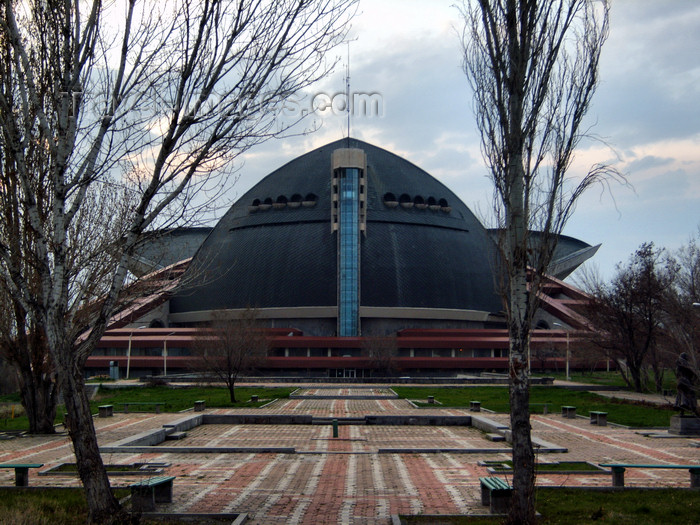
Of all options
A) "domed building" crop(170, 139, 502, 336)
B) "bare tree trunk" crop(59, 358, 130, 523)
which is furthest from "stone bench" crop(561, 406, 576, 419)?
"domed building" crop(170, 139, 502, 336)

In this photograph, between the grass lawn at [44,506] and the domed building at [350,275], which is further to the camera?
the domed building at [350,275]

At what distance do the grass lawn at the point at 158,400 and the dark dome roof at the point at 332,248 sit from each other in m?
35.2

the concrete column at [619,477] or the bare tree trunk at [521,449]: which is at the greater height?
the bare tree trunk at [521,449]

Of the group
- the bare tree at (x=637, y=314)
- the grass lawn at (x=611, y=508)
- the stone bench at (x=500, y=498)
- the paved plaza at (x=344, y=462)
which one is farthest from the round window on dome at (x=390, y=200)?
the stone bench at (x=500, y=498)

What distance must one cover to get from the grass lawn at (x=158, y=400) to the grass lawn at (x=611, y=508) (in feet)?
65.8

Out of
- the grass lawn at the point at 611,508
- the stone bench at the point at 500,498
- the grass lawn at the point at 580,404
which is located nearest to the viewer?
the grass lawn at the point at 611,508

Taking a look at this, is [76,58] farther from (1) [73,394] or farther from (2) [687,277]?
(2) [687,277]

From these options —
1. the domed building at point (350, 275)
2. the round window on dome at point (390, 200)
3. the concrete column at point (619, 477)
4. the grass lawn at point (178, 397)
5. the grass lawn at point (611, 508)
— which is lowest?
the grass lawn at point (178, 397)

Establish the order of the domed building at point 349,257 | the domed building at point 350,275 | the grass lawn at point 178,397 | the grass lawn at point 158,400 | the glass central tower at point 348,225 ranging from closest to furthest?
the grass lawn at point 158,400 < the grass lawn at point 178,397 < the domed building at point 350,275 < the glass central tower at point 348,225 < the domed building at point 349,257

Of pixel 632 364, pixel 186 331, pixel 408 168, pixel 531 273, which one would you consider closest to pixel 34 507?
pixel 531 273

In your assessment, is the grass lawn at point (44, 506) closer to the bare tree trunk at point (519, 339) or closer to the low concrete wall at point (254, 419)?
the bare tree trunk at point (519, 339)

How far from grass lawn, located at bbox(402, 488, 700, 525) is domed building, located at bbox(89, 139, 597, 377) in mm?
61619

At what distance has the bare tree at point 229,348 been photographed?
3822 cm

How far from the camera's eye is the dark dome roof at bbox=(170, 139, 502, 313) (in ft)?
281
